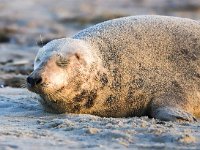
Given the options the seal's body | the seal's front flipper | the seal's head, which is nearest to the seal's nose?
the seal's head

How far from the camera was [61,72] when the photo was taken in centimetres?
594

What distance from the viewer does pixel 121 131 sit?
16.8ft

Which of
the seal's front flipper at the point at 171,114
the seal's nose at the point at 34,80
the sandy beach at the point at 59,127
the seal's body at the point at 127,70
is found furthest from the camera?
the seal's body at the point at 127,70

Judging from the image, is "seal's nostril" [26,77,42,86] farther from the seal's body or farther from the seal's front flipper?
the seal's front flipper

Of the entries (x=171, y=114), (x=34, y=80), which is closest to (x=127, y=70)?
(x=171, y=114)

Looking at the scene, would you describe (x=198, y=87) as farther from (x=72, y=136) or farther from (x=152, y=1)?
(x=152, y=1)

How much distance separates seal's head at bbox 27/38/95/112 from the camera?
5711mm

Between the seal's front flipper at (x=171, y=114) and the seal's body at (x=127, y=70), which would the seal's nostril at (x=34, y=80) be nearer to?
the seal's body at (x=127, y=70)

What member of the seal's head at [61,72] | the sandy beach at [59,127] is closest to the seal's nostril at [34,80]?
the seal's head at [61,72]

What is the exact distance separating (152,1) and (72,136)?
Answer: 64.8ft

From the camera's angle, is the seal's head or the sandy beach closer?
the sandy beach

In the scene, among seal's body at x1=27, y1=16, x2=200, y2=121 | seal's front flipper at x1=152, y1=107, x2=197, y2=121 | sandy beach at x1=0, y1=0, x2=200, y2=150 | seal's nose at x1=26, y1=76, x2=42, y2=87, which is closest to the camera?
sandy beach at x1=0, y1=0, x2=200, y2=150

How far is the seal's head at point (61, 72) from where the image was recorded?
571cm

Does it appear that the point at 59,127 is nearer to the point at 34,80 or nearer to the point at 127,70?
the point at 34,80
